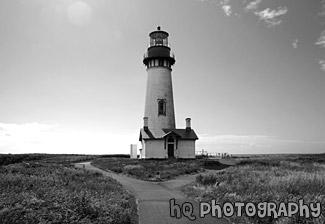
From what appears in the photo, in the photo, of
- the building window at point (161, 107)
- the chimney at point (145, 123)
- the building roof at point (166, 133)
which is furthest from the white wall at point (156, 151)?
the building window at point (161, 107)

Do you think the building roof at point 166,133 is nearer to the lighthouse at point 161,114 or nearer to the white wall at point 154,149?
the lighthouse at point 161,114

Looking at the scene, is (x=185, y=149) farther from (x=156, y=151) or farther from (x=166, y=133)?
(x=156, y=151)

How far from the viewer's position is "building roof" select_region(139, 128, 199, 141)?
133 feet

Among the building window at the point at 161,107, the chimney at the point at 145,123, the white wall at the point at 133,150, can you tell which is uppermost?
the building window at the point at 161,107

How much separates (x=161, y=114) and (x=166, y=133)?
3.39m

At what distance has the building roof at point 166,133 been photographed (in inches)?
1602

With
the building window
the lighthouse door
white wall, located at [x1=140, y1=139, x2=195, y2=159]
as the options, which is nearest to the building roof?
white wall, located at [x1=140, y1=139, x2=195, y2=159]

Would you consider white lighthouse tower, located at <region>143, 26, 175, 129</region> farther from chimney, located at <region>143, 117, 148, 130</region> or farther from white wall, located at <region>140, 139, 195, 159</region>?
white wall, located at <region>140, 139, 195, 159</region>

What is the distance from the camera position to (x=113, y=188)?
49.0 ft

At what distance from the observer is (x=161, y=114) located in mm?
42438

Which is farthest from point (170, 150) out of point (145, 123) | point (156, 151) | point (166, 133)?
point (145, 123)

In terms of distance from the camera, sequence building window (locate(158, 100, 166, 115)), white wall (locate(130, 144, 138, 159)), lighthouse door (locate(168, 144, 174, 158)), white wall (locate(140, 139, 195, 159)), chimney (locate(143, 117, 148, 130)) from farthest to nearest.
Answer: white wall (locate(130, 144, 138, 159)) → building window (locate(158, 100, 166, 115)) → chimney (locate(143, 117, 148, 130)) → lighthouse door (locate(168, 144, 174, 158)) → white wall (locate(140, 139, 195, 159))

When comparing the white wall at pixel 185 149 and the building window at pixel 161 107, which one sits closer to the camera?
the white wall at pixel 185 149

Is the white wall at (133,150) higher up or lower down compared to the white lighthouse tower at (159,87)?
lower down
